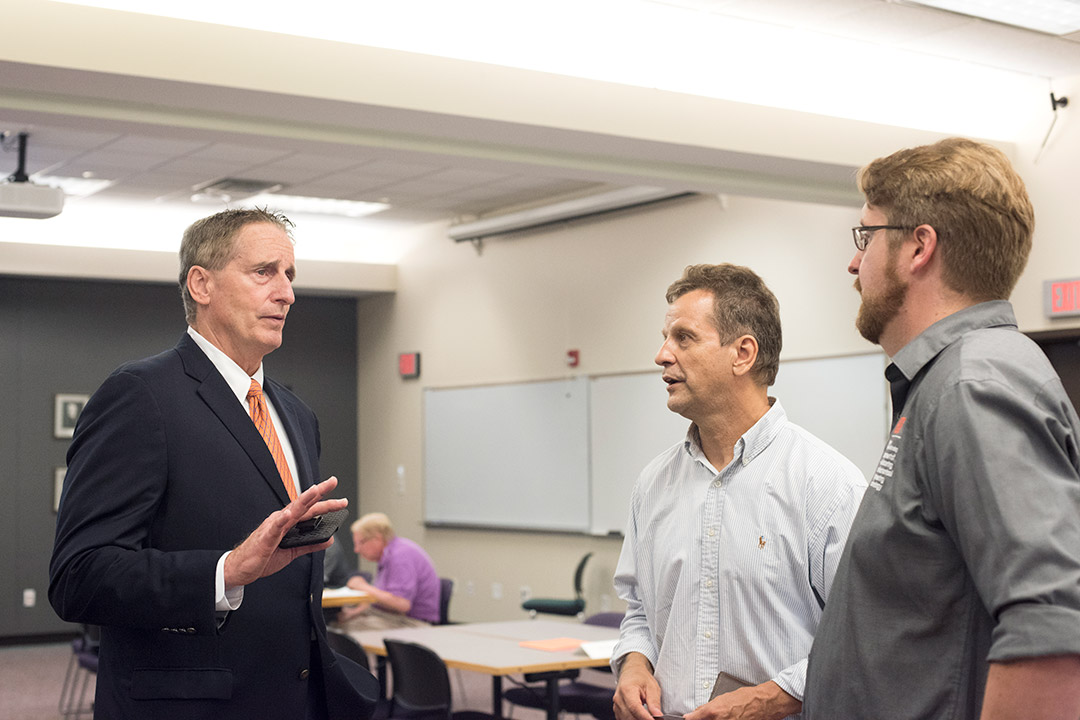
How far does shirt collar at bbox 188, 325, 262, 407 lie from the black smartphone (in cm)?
36

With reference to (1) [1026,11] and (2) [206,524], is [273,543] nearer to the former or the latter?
(2) [206,524]

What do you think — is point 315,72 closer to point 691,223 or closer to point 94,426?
point 94,426

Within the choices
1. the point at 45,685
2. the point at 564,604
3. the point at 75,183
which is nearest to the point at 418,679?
the point at 564,604

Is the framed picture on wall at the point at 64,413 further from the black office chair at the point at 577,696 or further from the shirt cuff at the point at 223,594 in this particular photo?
the shirt cuff at the point at 223,594

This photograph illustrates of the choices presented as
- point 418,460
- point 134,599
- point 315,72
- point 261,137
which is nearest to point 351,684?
point 134,599

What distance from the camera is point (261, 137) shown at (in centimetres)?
526

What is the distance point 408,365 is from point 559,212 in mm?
2932

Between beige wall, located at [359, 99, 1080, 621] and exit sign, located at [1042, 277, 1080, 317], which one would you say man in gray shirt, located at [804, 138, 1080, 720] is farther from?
beige wall, located at [359, 99, 1080, 621]

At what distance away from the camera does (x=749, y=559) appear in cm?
213

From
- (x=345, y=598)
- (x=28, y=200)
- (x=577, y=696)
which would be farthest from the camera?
(x=345, y=598)

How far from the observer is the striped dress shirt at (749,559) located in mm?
2100

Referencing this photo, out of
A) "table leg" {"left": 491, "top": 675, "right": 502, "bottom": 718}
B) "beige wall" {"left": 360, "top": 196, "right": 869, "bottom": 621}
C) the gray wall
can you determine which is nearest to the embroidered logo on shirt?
"table leg" {"left": 491, "top": 675, "right": 502, "bottom": 718}

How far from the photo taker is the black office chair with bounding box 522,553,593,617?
865cm

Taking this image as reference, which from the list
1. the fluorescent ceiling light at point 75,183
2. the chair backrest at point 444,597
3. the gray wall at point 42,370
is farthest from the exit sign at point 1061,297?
the gray wall at point 42,370
